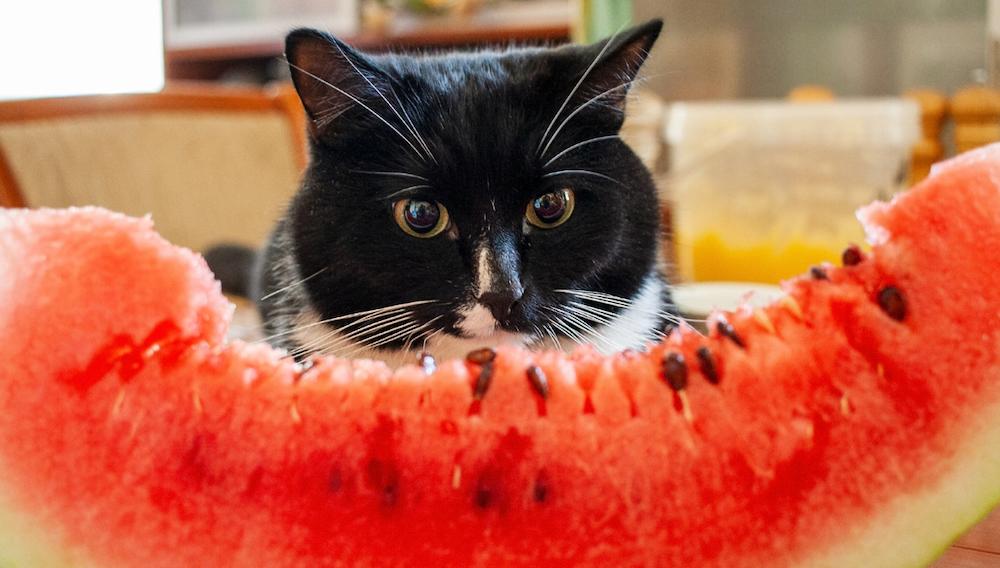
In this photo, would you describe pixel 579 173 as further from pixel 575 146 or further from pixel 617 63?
pixel 617 63

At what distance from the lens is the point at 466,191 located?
943 millimetres

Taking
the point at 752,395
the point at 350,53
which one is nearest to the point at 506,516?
the point at 752,395

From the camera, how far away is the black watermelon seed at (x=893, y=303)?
0.56 metres

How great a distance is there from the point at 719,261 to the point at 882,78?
1.09 metres

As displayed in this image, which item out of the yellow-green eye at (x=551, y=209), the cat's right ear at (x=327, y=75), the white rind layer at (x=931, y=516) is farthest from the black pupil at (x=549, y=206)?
the white rind layer at (x=931, y=516)

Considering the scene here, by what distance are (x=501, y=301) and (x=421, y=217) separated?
0.15m

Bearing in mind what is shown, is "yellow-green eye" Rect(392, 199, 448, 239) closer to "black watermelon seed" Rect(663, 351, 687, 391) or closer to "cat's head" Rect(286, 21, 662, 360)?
"cat's head" Rect(286, 21, 662, 360)

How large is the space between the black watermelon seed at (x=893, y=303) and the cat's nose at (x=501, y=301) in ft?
1.38

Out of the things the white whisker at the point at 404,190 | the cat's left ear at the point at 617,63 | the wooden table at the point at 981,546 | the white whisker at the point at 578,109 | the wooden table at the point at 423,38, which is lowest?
the wooden table at the point at 981,546

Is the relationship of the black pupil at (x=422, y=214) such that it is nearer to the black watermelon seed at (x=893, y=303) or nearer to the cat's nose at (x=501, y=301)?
the cat's nose at (x=501, y=301)

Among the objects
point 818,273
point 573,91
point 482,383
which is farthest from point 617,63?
point 482,383

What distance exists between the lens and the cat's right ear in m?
0.96

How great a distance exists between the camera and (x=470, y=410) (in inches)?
21.4

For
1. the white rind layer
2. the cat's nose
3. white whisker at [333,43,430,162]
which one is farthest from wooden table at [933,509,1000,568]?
white whisker at [333,43,430,162]
